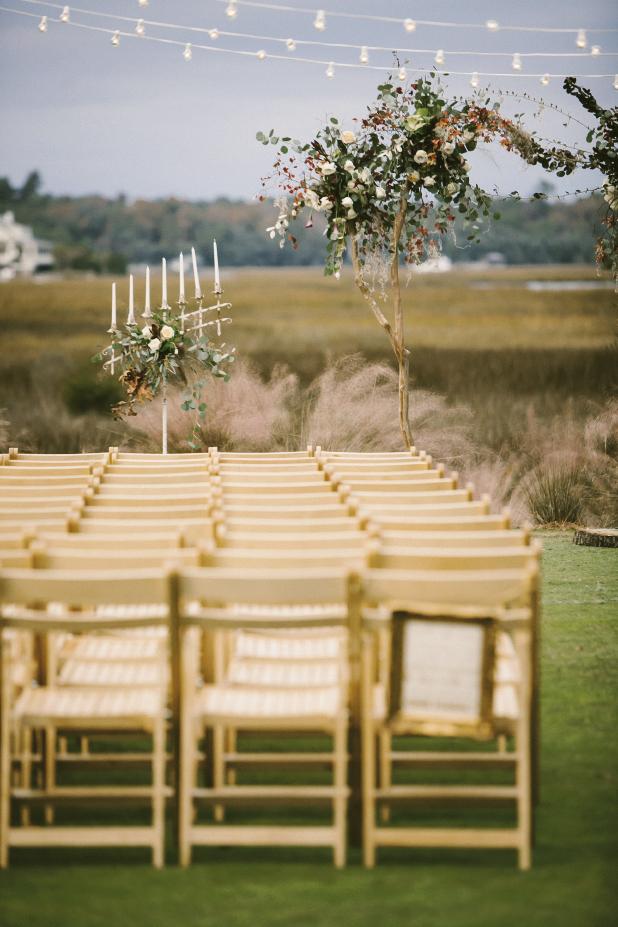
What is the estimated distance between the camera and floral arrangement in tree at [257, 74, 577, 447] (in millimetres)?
7672

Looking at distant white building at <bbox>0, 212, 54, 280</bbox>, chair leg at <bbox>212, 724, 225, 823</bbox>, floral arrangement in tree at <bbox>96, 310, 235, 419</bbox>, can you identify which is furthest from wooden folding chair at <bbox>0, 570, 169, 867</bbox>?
distant white building at <bbox>0, 212, 54, 280</bbox>

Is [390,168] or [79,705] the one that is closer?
[79,705]

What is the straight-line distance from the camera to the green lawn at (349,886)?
285 centimetres

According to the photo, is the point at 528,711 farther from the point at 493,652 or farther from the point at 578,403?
the point at 578,403

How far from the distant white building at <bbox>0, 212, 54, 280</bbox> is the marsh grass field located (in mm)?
265

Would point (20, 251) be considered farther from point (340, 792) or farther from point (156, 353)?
point (340, 792)

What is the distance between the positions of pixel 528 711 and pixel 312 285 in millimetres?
20543

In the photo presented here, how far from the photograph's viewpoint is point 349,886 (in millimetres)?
3033

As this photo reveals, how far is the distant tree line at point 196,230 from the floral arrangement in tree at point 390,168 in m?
8.38

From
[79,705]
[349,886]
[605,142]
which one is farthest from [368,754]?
[605,142]

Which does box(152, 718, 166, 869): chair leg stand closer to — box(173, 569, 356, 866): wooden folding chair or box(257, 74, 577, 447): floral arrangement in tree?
box(173, 569, 356, 866): wooden folding chair

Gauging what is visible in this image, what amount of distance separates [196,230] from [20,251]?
2715mm

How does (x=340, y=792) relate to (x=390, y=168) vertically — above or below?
below

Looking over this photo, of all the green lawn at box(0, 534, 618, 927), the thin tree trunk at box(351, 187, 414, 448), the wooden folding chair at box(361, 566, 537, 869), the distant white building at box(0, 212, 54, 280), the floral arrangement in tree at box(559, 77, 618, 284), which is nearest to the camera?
the green lawn at box(0, 534, 618, 927)
